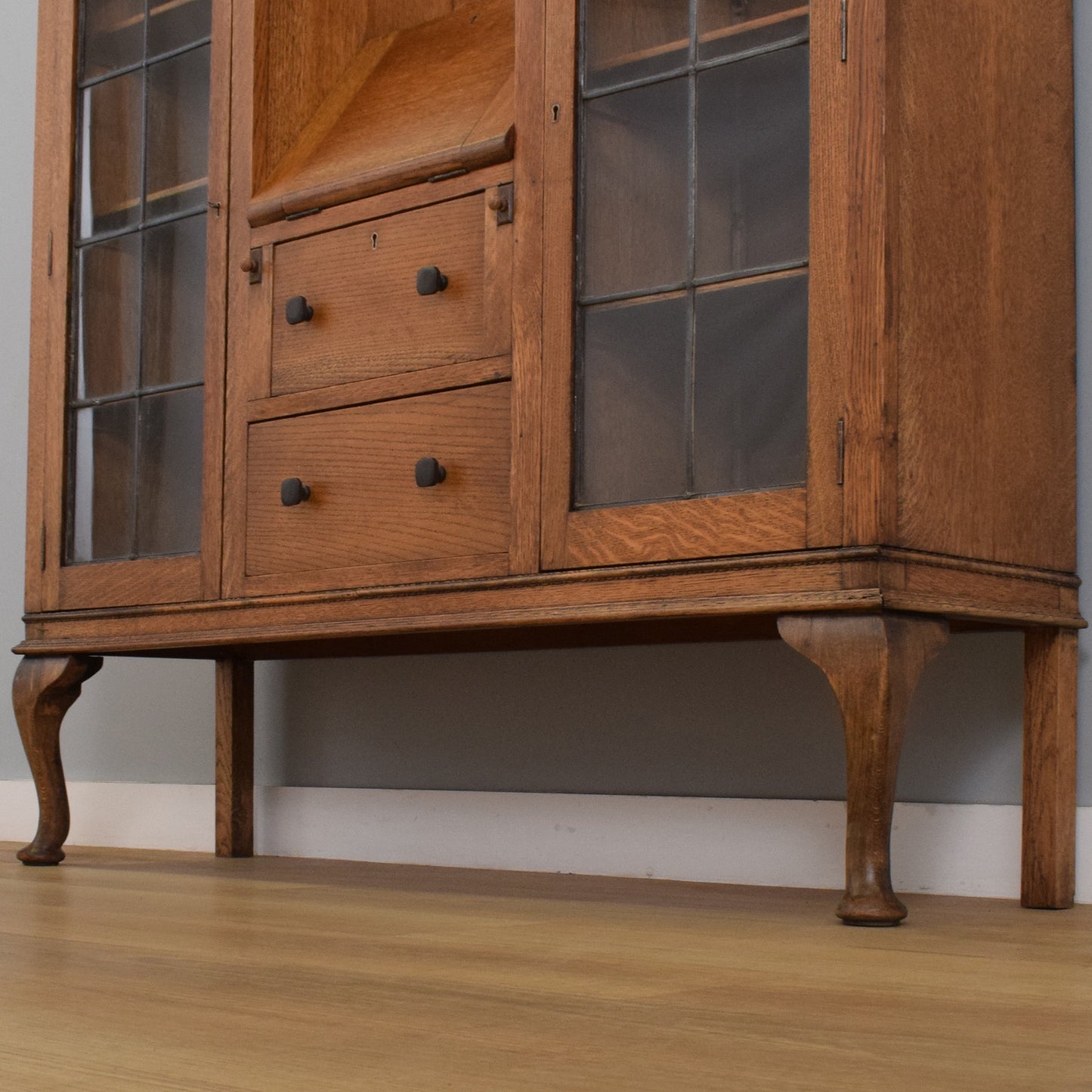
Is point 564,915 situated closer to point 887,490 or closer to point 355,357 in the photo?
point 887,490

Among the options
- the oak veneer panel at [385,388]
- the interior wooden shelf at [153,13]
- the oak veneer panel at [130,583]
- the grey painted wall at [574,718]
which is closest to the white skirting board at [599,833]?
the grey painted wall at [574,718]

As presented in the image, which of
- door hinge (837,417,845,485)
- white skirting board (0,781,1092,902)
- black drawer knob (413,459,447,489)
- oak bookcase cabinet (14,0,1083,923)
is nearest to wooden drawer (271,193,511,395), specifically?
oak bookcase cabinet (14,0,1083,923)

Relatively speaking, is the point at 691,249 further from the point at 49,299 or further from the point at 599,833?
the point at 49,299

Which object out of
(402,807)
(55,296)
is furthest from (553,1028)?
(55,296)

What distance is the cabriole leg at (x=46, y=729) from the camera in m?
1.96

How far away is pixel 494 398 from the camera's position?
Result: 4.89 ft

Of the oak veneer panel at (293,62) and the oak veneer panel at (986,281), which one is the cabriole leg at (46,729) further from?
the oak veneer panel at (986,281)

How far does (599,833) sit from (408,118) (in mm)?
857

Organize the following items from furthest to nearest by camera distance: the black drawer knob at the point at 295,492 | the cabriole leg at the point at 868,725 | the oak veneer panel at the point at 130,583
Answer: the oak veneer panel at the point at 130,583
the black drawer knob at the point at 295,492
the cabriole leg at the point at 868,725

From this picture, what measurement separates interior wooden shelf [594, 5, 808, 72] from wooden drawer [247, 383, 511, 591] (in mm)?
324

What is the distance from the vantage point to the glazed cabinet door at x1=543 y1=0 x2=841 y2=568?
1.29 m

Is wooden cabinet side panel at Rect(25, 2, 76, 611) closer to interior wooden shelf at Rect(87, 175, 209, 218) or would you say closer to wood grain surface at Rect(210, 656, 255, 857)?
interior wooden shelf at Rect(87, 175, 209, 218)

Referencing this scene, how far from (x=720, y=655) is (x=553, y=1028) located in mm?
1048

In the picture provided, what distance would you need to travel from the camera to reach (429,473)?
5.00 feet
